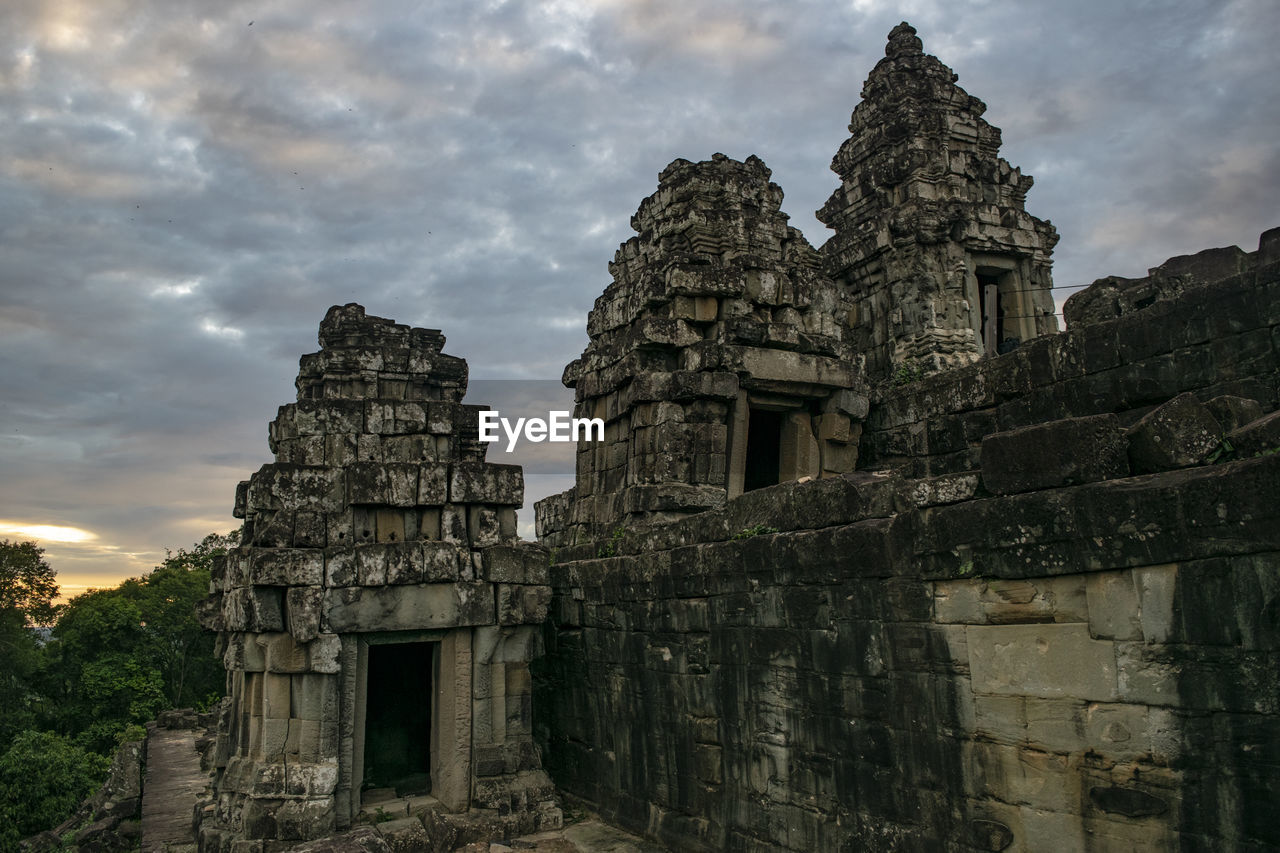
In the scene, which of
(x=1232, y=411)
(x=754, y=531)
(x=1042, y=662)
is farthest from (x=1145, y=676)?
(x=754, y=531)

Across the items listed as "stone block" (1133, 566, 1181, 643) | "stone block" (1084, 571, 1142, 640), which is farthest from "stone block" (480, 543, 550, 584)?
"stone block" (1133, 566, 1181, 643)

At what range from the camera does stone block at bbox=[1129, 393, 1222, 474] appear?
15.3 feet

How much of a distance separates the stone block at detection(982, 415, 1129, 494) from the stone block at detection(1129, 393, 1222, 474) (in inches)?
4.4

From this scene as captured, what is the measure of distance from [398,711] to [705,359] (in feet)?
21.2

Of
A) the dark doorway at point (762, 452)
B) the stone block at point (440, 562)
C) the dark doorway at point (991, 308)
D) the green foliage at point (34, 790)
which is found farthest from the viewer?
the green foliage at point (34, 790)

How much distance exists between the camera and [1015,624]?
5.21m

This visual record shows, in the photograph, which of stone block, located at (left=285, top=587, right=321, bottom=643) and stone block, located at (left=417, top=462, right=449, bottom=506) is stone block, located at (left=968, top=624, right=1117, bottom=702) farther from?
stone block, located at (left=285, top=587, right=321, bottom=643)

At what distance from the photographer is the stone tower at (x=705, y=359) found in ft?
38.1

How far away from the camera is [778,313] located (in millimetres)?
12633

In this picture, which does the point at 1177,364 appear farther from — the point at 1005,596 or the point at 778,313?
the point at 778,313

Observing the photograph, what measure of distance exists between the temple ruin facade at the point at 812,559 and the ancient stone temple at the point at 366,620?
0.04 meters

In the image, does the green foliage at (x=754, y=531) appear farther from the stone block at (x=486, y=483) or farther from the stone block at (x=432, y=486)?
the stone block at (x=432, y=486)

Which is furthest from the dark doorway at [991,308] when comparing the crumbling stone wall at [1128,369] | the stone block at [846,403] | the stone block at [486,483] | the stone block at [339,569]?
the stone block at [339,569]

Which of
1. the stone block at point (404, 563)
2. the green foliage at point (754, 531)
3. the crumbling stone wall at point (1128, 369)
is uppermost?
the crumbling stone wall at point (1128, 369)
